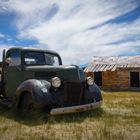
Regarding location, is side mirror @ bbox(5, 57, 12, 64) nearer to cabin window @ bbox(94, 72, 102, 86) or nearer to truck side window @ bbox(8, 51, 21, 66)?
truck side window @ bbox(8, 51, 21, 66)

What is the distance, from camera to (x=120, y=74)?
33.2m

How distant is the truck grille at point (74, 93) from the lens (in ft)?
32.6

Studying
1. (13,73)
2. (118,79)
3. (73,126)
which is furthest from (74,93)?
(118,79)

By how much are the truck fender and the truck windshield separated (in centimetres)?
116

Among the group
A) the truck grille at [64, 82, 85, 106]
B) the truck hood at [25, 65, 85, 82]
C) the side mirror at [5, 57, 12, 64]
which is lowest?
A: the truck grille at [64, 82, 85, 106]

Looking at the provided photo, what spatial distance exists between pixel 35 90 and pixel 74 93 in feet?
3.96

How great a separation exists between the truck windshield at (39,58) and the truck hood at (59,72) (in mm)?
464

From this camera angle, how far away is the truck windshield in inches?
442

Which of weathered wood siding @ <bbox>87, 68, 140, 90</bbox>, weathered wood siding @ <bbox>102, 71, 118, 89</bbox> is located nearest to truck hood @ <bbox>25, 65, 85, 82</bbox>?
weathered wood siding @ <bbox>87, 68, 140, 90</bbox>

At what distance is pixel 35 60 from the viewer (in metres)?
11.4

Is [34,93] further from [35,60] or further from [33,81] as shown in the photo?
[35,60]

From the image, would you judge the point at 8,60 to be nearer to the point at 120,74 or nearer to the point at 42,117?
the point at 42,117

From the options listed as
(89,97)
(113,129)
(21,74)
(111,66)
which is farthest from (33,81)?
(111,66)

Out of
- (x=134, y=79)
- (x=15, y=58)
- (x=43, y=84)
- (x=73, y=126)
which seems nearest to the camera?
(x=73, y=126)
